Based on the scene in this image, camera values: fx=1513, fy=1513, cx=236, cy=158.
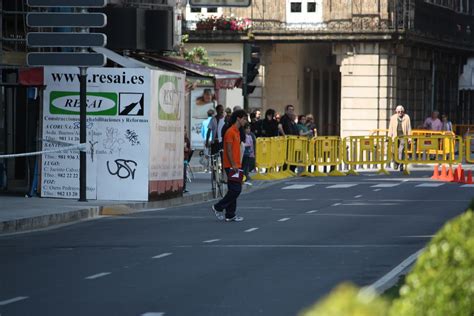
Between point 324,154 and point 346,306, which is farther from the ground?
point 346,306

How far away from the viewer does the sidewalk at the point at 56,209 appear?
21.6 m

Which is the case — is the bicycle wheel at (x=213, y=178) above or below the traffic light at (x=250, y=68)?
below

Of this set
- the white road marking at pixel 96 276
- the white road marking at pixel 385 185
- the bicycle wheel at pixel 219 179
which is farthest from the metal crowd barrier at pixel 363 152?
the white road marking at pixel 96 276

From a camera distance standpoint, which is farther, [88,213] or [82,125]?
[82,125]

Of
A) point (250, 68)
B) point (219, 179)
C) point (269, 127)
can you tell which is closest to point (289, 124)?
point (269, 127)

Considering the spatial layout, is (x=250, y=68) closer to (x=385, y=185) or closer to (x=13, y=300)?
(x=385, y=185)

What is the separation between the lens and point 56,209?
2398 centimetres

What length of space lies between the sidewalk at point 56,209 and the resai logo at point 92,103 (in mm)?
1606

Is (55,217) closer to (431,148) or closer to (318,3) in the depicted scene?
(431,148)

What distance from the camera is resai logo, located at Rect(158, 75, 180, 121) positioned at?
90.6 feet

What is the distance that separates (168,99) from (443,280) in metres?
22.6

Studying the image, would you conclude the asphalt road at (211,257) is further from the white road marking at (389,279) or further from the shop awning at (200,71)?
the shop awning at (200,71)

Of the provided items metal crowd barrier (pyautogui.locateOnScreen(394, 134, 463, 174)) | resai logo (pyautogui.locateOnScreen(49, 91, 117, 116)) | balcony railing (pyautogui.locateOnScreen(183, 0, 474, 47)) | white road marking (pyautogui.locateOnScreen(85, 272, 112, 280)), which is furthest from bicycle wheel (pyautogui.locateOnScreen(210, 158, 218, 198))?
balcony railing (pyautogui.locateOnScreen(183, 0, 474, 47))

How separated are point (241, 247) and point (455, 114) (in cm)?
5718
